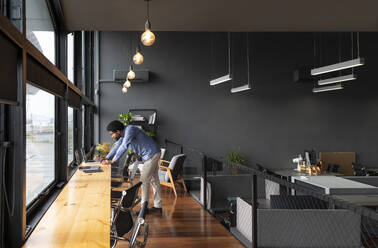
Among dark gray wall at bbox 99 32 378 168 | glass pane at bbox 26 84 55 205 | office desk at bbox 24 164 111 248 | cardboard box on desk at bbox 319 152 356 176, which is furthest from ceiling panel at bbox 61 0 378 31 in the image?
cardboard box on desk at bbox 319 152 356 176

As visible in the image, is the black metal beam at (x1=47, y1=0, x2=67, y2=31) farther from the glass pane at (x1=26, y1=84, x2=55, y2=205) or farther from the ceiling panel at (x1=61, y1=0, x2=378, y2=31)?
the glass pane at (x1=26, y1=84, x2=55, y2=205)

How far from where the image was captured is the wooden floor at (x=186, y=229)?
4078 millimetres

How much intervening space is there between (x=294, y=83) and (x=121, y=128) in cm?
732

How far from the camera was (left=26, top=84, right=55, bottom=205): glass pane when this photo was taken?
113 inches

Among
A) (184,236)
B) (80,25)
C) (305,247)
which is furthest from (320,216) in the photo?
(80,25)

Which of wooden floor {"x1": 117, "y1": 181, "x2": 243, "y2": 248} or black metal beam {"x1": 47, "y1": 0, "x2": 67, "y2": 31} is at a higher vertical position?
black metal beam {"x1": 47, "y1": 0, "x2": 67, "y2": 31}

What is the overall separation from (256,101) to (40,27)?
794 cm

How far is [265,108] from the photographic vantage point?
10.8 meters

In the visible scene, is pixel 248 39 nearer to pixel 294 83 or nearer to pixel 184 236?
pixel 294 83

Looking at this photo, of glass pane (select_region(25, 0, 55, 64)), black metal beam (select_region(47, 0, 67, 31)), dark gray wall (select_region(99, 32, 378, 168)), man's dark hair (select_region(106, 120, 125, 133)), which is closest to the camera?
glass pane (select_region(25, 0, 55, 64))

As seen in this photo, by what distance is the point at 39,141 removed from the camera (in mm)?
3408

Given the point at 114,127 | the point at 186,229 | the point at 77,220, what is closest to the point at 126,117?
the point at 114,127

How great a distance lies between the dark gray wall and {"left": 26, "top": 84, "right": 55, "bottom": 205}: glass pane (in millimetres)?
6077

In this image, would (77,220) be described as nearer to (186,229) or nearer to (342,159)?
(186,229)
